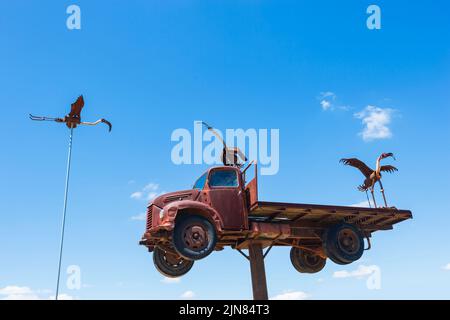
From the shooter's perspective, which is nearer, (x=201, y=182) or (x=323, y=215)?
(x=201, y=182)

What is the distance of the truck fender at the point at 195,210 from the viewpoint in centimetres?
962

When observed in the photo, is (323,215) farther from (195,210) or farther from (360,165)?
(195,210)

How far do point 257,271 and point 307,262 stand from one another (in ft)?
8.42

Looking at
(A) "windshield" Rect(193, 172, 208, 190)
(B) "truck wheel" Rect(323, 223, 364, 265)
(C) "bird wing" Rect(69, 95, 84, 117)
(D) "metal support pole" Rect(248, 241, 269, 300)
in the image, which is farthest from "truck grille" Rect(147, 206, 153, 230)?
(B) "truck wheel" Rect(323, 223, 364, 265)

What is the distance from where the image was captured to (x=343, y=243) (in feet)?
37.8

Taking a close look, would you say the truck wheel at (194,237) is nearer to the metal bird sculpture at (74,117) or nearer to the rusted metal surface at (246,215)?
the rusted metal surface at (246,215)

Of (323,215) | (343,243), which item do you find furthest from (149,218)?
(343,243)

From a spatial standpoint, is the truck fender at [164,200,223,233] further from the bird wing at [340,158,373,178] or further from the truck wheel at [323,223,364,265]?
the bird wing at [340,158,373,178]

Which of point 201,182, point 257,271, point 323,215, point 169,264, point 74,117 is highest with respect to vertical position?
point 74,117

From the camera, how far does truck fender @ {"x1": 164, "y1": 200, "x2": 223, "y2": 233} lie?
9.62 metres

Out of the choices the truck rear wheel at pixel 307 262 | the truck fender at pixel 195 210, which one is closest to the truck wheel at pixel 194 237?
the truck fender at pixel 195 210
